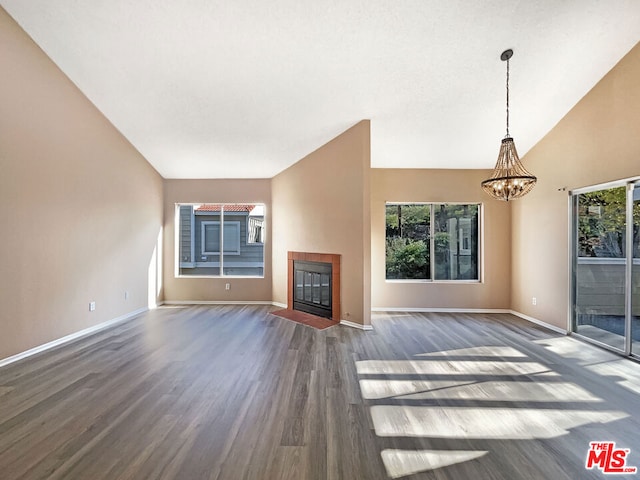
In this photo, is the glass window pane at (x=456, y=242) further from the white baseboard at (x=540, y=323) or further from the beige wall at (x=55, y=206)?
the beige wall at (x=55, y=206)

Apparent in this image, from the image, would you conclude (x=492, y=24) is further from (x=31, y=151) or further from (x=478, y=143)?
(x=31, y=151)

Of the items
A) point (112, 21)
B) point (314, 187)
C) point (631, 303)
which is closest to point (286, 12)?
point (112, 21)

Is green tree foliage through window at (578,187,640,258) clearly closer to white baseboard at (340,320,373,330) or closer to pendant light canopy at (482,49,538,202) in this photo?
pendant light canopy at (482,49,538,202)

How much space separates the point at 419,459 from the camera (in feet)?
6.24

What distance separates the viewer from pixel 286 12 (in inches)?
117

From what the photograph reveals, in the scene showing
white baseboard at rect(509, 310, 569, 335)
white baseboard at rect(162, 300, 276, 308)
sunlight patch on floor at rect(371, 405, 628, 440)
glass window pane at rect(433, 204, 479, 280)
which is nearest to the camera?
sunlight patch on floor at rect(371, 405, 628, 440)

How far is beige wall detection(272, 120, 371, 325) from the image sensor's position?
4781 mm

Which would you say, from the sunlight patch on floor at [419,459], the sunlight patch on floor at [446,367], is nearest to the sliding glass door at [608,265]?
the sunlight patch on floor at [446,367]

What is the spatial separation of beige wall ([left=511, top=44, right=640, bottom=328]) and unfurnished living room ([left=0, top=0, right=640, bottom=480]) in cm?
3

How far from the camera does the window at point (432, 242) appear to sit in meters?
6.01

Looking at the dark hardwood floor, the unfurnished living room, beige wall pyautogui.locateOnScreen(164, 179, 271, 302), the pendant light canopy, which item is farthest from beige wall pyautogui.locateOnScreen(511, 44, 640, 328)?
beige wall pyautogui.locateOnScreen(164, 179, 271, 302)

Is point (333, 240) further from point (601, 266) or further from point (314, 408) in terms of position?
point (601, 266)

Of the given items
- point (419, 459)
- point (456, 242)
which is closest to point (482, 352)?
point (419, 459)

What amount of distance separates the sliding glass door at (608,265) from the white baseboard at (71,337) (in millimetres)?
7195
